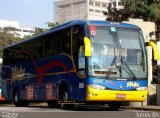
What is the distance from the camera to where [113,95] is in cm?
1886

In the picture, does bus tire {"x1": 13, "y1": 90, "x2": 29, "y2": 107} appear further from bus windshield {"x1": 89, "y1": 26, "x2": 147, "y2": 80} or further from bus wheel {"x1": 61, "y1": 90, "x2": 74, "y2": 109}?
bus windshield {"x1": 89, "y1": 26, "x2": 147, "y2": 80}

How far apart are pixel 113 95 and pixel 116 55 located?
1.57 meters

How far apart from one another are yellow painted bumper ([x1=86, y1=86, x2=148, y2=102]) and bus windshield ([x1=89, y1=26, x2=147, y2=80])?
57 cm

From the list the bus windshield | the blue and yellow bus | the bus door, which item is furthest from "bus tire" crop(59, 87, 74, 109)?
the bus windshield

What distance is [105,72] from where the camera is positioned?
18844 millimetres

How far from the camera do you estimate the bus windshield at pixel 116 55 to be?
741 inches

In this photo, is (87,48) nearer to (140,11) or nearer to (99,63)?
(99,63)

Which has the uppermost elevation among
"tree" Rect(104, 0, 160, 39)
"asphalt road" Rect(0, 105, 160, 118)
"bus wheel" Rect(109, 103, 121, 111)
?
"tree" Rect(104, 0, 160, 39)

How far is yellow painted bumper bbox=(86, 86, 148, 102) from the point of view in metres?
18.6

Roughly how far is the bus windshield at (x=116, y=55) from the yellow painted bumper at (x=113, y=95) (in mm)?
572

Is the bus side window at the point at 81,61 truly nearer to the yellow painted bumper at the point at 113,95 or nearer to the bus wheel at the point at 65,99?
the yellow painted bumper at the point at 113,95

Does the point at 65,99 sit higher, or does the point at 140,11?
the point at 140,11

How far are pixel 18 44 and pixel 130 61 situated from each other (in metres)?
11.3

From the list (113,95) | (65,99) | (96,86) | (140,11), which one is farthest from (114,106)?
(140,11)
